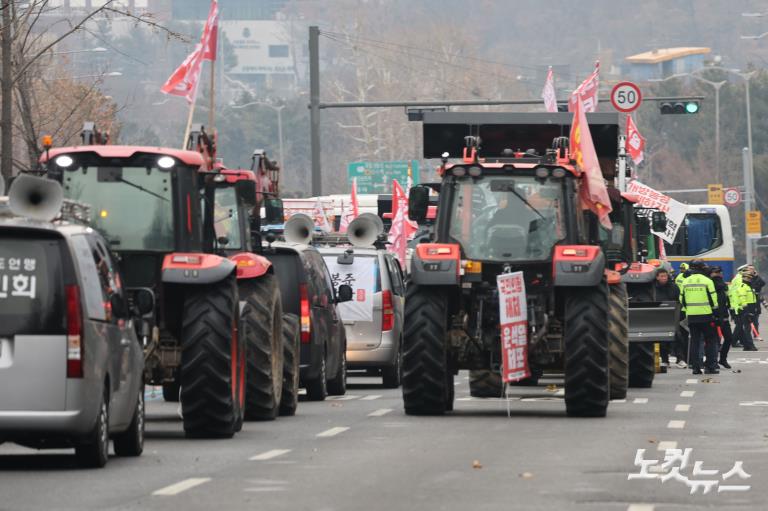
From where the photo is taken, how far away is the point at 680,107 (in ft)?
165

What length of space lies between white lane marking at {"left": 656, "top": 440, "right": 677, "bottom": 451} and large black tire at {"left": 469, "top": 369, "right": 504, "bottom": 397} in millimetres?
6683

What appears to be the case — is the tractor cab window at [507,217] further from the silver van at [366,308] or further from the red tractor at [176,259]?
the silver van at [366,308]

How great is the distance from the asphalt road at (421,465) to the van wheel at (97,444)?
11 cm

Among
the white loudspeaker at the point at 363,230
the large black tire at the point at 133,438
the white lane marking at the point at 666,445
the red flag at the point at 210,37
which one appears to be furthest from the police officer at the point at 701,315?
the large black tire at the point at 133,438

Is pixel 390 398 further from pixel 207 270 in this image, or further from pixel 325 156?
pixel 325 156

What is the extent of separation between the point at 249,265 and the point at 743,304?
89.3 ft

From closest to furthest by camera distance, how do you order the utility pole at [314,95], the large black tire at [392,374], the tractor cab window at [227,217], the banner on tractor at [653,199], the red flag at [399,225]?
1. the tractor cab window at [227,217]
2. the large black tire at [392,374]
3. the red flag at [399,225]
4. the banner on tractor at [653,199]
5. the utility pole at [314,95]

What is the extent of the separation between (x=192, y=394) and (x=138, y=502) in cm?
498

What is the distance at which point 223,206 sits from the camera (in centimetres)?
2084

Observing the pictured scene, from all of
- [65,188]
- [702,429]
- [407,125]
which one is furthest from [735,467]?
[407,125]

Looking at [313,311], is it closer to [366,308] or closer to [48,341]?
[366,308]

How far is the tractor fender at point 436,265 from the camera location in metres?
21.5

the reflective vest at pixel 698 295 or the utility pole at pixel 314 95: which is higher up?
the utility pole at pixel 314 95

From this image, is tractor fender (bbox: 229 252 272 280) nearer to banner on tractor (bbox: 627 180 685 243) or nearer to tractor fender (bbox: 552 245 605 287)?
tractor fender (bbox: 552 245 605 287)
